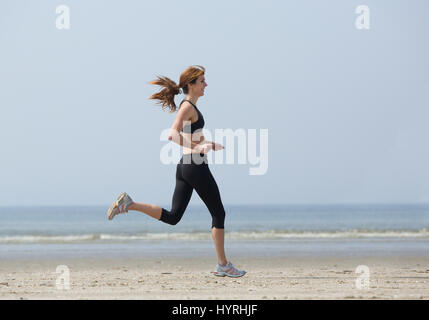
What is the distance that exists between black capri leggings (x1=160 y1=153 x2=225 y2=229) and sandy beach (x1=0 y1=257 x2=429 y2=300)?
0.72m

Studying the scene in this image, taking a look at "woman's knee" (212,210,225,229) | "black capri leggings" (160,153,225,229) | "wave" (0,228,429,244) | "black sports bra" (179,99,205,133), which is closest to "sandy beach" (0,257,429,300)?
"woman's knee" (212,210,225,229)

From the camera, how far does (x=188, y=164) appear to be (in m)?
6.04

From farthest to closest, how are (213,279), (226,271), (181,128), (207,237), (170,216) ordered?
(207,237) < (213,279) < (226,271) < (170,216) < (181,128)

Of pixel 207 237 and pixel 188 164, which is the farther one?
pixel 207 237

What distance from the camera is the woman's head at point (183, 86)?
6.23 meters

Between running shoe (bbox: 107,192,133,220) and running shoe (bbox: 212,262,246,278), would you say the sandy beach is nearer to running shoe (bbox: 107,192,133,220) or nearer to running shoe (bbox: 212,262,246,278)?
running shoe (bbox: 212,262,246,278)

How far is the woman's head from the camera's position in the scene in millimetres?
6234

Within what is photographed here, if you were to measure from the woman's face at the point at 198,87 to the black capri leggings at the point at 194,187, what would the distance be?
663mm

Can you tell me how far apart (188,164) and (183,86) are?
849 mm
